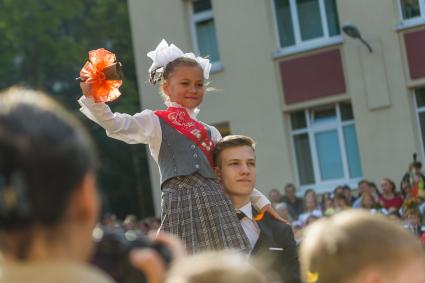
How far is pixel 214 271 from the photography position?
6.13 feet

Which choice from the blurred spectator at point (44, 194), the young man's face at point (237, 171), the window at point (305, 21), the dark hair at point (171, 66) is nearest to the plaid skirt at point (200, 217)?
the young man's face at point (237, 171)

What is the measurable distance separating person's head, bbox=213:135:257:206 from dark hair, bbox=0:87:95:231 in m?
3.62

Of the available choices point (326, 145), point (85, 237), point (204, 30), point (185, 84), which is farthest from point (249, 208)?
point (204, 30)

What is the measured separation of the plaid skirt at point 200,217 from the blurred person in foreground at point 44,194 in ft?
11.1

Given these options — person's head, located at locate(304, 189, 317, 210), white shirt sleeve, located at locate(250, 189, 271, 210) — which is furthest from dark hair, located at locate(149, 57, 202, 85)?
person's head, located at locate(304, 189, 317, 210)

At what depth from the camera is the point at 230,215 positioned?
17.0ft

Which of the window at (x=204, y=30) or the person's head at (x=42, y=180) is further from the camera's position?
the window at (x=204, y=30)

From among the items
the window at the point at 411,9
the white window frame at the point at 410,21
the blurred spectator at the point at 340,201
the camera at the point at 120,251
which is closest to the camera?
the camera at the point at 120,251

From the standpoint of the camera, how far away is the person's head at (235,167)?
5.36m

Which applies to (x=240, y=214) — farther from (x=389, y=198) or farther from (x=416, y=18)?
(x=416, y=18)

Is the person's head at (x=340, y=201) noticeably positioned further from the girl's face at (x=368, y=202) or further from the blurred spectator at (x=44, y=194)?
the blurred spectator at (x=44, y=194)

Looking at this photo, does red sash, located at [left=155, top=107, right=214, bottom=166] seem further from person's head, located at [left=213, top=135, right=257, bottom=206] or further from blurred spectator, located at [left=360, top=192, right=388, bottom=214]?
blurred spectator, located at [left=360, top=192, right=388, bottom=214]

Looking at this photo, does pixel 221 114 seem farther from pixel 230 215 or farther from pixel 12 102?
pixel 12 102

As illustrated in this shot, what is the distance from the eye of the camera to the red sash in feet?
17.6
